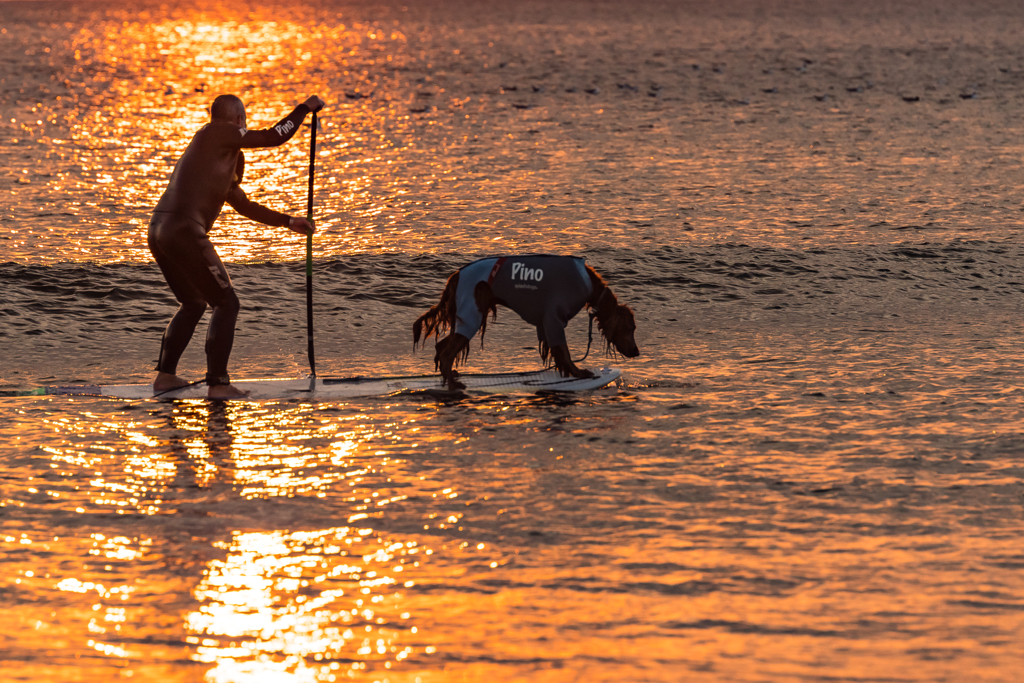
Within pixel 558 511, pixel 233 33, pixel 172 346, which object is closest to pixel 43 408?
pixel 172 346

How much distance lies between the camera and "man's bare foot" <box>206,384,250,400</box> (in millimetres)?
9172

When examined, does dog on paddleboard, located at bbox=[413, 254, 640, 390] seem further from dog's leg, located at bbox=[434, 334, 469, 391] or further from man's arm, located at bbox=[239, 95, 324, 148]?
man's arm, located at bbox=[239, 95, 324, 148]

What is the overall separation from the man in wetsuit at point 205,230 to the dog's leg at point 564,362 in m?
2.14

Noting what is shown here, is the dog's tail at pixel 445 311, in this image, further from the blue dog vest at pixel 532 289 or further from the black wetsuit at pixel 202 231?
the black wetsuit at pixel 202 231

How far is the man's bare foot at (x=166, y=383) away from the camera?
9250 millimetres

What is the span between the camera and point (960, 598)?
5637 mm

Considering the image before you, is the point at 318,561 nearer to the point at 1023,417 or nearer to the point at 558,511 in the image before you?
the point at 558,511

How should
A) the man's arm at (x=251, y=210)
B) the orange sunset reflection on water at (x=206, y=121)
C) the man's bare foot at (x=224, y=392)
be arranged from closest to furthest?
the man's bare foot at (x=224, y=392) < the man's arm at (x=251, y=210) < the orange sunset reflection on water at (x=206, y=121)

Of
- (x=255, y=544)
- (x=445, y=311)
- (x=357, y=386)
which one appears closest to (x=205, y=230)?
(x=357, y=386)

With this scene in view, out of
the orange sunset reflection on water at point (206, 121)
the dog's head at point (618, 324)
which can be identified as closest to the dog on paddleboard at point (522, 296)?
the dog's head at point (618, 324)

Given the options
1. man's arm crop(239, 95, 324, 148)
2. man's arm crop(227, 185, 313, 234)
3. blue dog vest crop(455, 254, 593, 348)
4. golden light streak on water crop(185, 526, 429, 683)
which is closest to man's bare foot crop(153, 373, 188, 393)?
man's arm crop(227, 185, 313, 234)

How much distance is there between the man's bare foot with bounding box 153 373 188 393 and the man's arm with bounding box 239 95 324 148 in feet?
5.40

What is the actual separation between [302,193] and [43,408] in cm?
995

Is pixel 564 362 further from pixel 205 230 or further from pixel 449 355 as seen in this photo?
pixel 205 230
